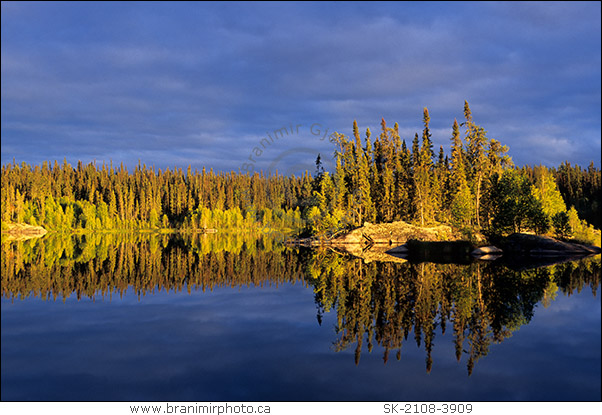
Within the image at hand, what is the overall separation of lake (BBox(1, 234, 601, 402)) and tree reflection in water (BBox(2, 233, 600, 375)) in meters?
0.09

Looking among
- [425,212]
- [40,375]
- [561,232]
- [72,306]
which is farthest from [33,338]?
[425,212]

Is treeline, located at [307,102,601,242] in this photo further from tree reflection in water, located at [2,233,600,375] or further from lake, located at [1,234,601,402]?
lake, located at [1,234,601,402]

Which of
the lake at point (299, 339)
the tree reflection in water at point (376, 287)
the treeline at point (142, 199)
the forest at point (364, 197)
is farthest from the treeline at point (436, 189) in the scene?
the treeline at point (142, 199)

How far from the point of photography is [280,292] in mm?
25000

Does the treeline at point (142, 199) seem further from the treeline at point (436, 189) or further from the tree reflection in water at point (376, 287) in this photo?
the tree reflection in water at point (376, 287)

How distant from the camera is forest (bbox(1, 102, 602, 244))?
65250 mm

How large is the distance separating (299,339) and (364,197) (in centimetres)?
6618

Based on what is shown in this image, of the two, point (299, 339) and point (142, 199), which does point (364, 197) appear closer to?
point (299, 339)

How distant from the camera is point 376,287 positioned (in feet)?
75.9

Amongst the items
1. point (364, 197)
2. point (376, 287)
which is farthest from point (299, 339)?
point (364, 197)

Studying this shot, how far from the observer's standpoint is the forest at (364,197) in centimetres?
6525

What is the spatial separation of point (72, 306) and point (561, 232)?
53.4 meters

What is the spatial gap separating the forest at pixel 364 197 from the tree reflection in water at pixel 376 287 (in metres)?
29.7
